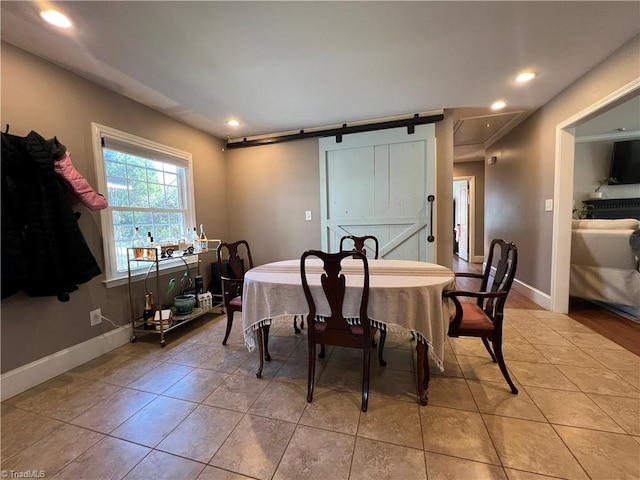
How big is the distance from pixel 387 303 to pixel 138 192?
2.64 metres

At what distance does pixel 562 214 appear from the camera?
2.72 m

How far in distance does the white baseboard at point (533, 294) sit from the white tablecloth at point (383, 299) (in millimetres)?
2021

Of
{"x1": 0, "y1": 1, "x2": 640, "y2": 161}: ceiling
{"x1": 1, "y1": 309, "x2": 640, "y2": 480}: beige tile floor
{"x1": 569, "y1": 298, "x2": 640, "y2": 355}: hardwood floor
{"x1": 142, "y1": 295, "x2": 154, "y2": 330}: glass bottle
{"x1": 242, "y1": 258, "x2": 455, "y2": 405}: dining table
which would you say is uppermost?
{"x1": 0, "y1": 1, "x2": 640, "y2": 161}: ceiling

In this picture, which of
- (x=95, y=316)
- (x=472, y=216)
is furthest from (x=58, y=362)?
(x=472, y=216)

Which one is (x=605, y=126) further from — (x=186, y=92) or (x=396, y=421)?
(x=186, y=92)

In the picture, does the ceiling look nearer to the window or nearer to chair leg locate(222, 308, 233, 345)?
the window

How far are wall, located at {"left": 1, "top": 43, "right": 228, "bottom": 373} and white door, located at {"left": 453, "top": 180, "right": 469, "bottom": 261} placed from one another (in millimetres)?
6572

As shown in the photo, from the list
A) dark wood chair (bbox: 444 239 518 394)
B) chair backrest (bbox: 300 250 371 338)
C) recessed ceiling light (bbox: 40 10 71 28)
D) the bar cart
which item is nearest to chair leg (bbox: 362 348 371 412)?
chair backrest (bbox: 300 250 371 338)

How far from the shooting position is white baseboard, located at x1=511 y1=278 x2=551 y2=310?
2.98m

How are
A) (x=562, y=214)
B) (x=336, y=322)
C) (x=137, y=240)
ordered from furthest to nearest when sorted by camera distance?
(x=562, y=214) → (x=137, y=240) → (x=336, y=322)

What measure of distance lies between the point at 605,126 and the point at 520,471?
460 centimetres

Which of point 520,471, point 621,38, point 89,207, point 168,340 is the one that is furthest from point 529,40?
point 168,340

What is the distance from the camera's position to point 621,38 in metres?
1.84

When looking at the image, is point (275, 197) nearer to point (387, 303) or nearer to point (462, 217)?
point (387, 303)
